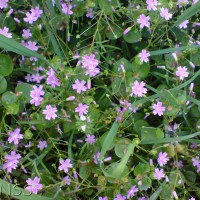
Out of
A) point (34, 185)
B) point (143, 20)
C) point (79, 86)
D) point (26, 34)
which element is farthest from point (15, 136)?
point (143, 20)

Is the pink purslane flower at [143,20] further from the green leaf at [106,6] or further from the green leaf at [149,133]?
the green leaf at [149,133]

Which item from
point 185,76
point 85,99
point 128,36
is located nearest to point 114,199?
point 85,99

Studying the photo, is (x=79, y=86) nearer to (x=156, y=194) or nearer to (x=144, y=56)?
(x=144, y=56)

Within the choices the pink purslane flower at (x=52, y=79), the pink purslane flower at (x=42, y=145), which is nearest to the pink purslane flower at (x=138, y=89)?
the pink purslane flower at (x=52, y=79)

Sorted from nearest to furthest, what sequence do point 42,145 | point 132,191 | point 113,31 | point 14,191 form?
point 14,191 → point 132,191 → point 42,145 → point 113,31

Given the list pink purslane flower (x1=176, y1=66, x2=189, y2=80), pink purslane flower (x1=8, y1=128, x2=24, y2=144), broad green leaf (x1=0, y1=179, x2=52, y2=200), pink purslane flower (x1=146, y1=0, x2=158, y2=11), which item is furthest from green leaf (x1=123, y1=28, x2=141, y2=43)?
broad green leaf (x1=0, y1=179, x2=52, y2=200)

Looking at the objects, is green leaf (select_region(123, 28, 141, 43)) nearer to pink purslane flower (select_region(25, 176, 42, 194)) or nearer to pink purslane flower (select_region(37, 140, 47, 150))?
pink purslane flower (select_region(37, 140, 47, 150))
